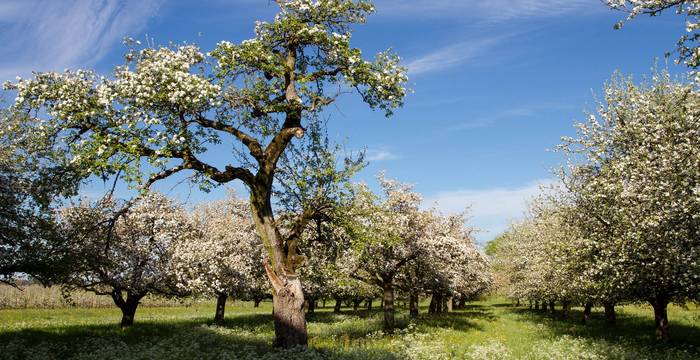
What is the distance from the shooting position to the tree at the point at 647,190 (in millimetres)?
17625

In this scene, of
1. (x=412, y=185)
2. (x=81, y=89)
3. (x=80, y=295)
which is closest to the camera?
(x=81, y=89)

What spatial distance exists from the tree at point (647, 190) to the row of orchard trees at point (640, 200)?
0.13 feet

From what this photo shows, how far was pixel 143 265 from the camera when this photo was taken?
37.1 metres

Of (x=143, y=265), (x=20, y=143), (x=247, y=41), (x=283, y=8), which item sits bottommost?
(x=143, y=265)

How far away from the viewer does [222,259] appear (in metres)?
40.4

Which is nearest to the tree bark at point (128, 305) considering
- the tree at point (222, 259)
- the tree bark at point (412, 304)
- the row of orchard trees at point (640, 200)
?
the tree at point (222, 259)

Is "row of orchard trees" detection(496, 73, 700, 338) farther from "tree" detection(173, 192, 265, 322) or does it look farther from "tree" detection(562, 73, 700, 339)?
"tree" detection(173, 192, 265, 322)

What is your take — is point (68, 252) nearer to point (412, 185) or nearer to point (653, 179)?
point (412, 185)

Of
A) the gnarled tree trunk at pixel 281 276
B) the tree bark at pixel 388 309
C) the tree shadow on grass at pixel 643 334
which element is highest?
the gnarled tree trunk at pixel 281 276

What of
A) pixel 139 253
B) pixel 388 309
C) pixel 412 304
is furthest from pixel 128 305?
pixel 412 304

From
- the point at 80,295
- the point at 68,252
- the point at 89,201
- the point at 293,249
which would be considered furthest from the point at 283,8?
the point at 80,295

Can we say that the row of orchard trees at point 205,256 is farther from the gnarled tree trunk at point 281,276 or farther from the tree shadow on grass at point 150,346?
the gnarled tree trunk at point 281,276

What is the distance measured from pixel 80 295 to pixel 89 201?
42214 mm

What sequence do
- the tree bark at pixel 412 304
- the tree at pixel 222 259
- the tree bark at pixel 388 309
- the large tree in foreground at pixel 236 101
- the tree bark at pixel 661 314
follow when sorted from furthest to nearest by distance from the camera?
the tree bark at pixel 412 304, the tree at pixel 222 259, the tree bark at pixel 388 309, the tree bark at pixel 661 314, the large tree in foreground at pixel 236 101
